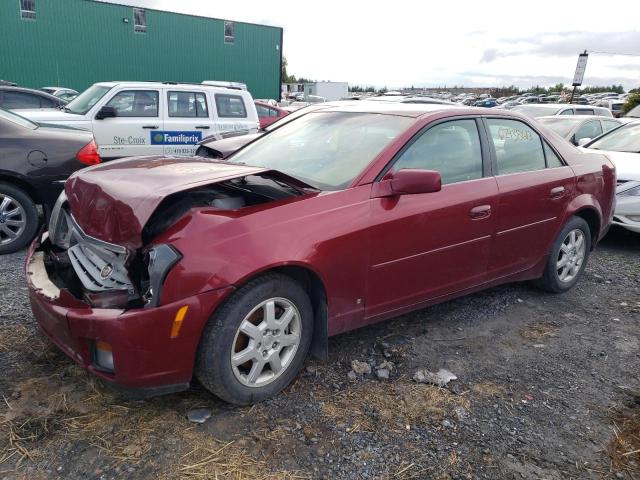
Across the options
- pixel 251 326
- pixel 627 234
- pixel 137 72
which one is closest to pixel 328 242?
pixel 251 326

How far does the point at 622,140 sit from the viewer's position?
24.2 feet

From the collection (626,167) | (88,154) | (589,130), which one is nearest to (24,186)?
(88,154)

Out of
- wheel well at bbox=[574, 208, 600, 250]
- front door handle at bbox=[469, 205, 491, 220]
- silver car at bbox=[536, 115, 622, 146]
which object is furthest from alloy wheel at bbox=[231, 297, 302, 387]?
silver car at bbox=[536, 115, 622, 146]

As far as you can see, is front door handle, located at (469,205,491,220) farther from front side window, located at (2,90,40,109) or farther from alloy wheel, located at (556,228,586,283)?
front side window, located at (2,90,40,109)

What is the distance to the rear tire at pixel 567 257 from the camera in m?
4.46

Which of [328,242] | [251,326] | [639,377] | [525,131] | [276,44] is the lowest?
[639,377]

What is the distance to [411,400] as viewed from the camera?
2.97m

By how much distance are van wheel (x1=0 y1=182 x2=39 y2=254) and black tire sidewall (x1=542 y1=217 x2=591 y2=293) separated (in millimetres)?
4822

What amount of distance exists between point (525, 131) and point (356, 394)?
2638mm

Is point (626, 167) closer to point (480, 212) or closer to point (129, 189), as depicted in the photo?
point (480, 212)

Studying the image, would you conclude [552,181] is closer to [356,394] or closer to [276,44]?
[356,394]

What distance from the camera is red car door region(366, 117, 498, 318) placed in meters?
3.17

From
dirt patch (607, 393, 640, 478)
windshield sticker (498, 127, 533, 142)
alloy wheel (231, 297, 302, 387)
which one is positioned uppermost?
windshield sticker (498, 127, 533, 142)

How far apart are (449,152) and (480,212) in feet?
1.56
